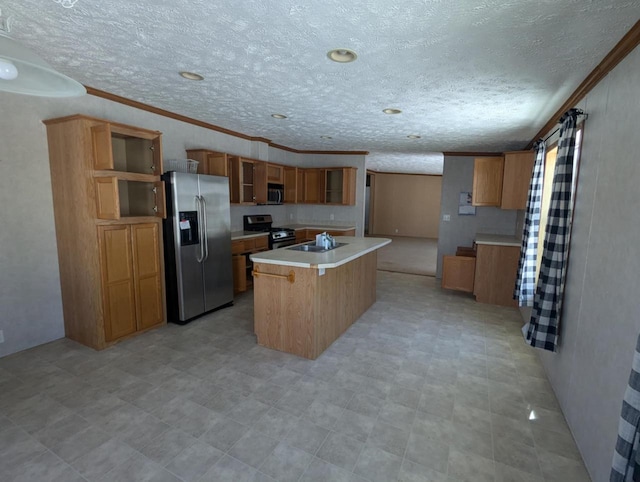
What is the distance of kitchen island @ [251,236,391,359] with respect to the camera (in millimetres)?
2934

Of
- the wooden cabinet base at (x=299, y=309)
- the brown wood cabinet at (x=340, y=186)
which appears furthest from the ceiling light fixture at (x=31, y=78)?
the brown wood cabinet at (x=340, y=186)

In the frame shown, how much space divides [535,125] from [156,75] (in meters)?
4.18

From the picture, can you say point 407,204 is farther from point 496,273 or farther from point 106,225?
point 106,225

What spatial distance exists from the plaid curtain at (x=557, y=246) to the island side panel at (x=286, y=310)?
1.82m

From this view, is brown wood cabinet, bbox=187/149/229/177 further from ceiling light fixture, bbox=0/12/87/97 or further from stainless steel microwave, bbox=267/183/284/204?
ceiling light fixture, bbox=0/12/87/97

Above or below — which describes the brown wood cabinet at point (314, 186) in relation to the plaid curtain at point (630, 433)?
above

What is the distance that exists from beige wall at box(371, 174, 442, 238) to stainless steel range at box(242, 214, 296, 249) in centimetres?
704

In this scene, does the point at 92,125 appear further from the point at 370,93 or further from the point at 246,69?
the point at 370,93

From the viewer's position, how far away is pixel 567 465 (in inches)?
72.7

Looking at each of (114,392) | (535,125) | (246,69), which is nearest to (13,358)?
(114,392)

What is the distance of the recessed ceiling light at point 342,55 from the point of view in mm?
2127

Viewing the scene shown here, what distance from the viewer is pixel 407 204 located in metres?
12.2

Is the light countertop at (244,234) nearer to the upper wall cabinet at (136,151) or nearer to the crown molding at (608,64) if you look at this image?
the upper wall cabinet at (136,151)

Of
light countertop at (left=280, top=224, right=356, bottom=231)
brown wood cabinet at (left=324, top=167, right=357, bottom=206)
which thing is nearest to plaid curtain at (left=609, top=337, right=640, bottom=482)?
light countertop at (left=280, top=224, right=356, bottom=231)
